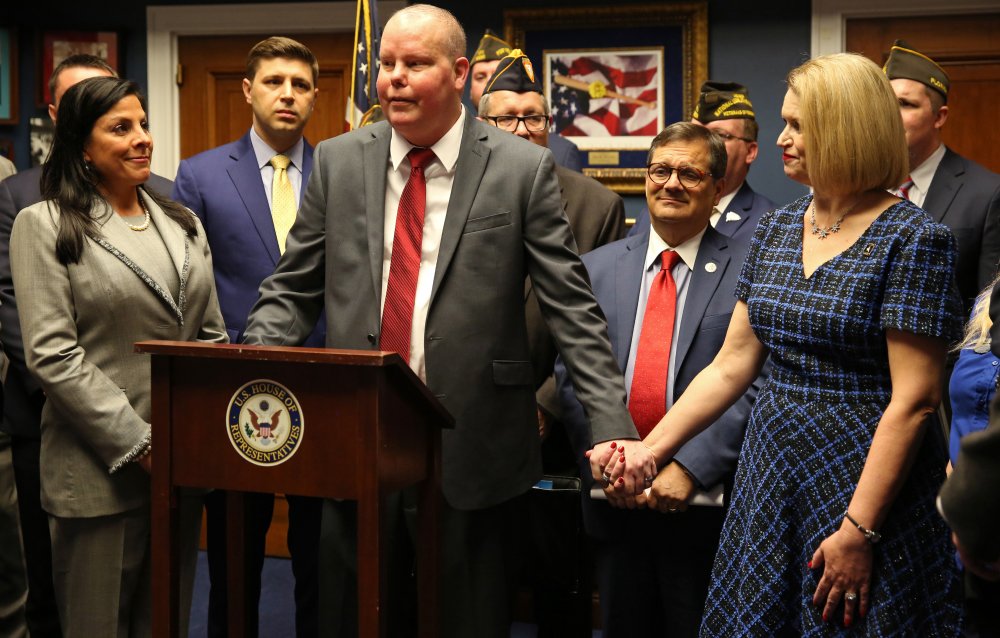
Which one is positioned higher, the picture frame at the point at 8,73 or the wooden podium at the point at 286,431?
the picture frame at the point at 8,73

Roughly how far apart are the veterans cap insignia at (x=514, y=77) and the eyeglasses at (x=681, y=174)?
85 centimetres

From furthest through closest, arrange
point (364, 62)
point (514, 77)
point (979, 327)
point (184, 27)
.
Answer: point (184, 27)
point (364, 62)
point (514, 77)
point (979, 327)

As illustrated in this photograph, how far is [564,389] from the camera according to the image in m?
2.61

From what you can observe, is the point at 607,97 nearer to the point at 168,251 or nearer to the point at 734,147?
the point at 734,147

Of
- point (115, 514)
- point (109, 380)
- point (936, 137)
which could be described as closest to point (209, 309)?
point (109, 380)

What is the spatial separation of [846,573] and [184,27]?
4653 millimetres

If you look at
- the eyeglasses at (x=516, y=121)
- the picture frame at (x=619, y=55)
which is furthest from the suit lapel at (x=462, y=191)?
the picture frame at (x=619, y=55)

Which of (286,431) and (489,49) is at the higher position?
(489,49)

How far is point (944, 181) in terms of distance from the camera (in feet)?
10.3

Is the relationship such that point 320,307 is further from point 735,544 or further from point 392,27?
point 735,544

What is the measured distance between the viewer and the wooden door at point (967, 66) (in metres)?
4.74

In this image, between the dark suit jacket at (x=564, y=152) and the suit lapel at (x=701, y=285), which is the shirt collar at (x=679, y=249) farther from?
the dark suit jacket at (x=564, y=152)

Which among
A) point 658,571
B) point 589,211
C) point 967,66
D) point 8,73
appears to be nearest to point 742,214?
point 589,211

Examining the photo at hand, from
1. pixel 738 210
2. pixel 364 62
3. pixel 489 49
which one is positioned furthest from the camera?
pixel 489 49
